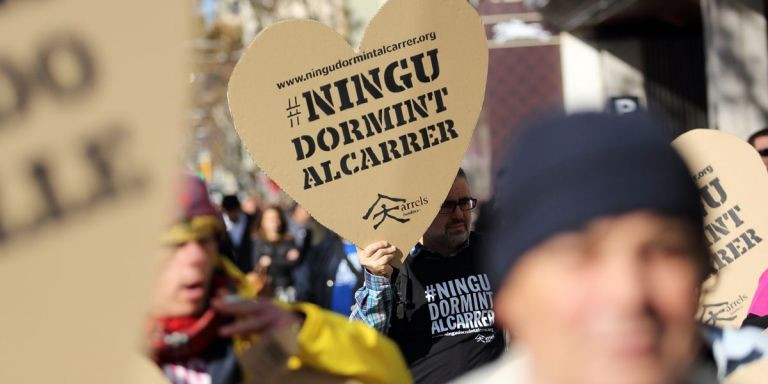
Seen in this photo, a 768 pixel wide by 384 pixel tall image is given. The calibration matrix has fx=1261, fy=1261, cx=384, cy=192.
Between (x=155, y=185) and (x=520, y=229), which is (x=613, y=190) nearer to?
(x=520, y=229)

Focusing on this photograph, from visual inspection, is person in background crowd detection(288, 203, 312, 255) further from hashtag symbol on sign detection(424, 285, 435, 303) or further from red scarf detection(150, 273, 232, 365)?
red scarf detection(150, 273, 232, 365)

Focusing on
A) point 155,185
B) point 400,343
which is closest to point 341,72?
point 400,343

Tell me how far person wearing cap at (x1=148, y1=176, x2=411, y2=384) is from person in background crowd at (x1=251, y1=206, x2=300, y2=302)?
29.2 feet

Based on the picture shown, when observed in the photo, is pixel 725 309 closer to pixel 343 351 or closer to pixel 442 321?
pixel 442 321

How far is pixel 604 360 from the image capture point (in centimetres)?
136

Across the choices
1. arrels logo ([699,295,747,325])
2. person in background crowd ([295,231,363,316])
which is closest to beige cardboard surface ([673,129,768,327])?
arrels logo ([699,295,747,325])

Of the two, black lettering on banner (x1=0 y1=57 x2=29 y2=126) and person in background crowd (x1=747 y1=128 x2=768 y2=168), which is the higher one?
black lettering on banner (x1=0 y1=57 x2=29 y2=126)

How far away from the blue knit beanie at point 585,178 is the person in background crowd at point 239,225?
9632 mm

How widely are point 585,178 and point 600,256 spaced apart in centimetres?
10

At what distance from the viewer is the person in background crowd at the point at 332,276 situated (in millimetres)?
8570

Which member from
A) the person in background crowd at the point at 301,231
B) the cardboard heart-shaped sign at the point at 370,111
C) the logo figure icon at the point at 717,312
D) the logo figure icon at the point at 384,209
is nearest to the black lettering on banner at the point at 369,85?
the cardboard heart-shaped sign at the point at 370,111

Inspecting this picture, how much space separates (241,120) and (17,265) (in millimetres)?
2884

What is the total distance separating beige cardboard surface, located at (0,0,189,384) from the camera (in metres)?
1.10

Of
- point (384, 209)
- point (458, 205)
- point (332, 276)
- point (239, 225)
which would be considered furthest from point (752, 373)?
point (239, 225)
